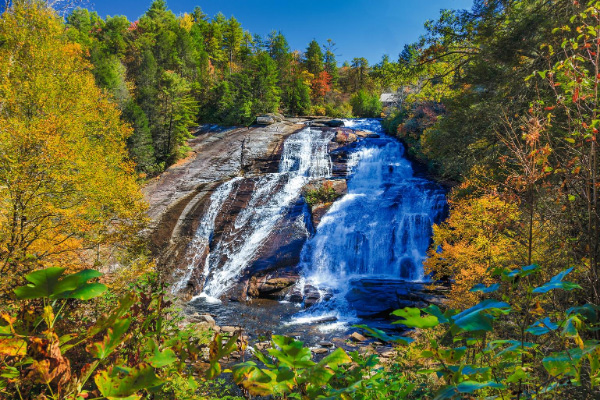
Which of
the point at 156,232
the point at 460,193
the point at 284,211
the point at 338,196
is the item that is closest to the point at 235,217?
the point at 284,211

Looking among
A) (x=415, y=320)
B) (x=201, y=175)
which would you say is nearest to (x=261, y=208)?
(x=201, y=175)

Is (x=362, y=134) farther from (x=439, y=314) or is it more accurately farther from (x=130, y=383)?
(x=130, y=383)

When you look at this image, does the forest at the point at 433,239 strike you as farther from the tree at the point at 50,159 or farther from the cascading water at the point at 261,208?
the cascading water at the point at 261,208

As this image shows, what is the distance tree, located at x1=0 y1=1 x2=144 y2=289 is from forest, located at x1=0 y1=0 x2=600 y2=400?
0.28 feet

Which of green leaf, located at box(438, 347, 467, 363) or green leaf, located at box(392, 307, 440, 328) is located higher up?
green leaf, located at box(392, 307, 440, 328)

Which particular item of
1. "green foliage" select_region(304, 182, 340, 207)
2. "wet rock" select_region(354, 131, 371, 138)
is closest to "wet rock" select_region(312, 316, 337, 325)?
"green foliage" select_region(304, 182, 340, 207)

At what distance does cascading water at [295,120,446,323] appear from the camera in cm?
1467

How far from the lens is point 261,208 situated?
19750 mm

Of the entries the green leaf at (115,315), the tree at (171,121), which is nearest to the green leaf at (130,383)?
the green leaf at (115,315)

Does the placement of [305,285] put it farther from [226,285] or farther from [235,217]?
[235,217]

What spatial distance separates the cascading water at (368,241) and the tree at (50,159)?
875cm

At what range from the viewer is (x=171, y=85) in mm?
26891

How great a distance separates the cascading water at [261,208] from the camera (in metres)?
16.4

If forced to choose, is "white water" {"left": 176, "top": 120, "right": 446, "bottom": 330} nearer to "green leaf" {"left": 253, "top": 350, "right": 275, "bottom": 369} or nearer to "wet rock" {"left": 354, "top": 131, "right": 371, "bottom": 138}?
"wet rock" {"left": 354, "top": 131, "right": 371, "bottom": 138}
